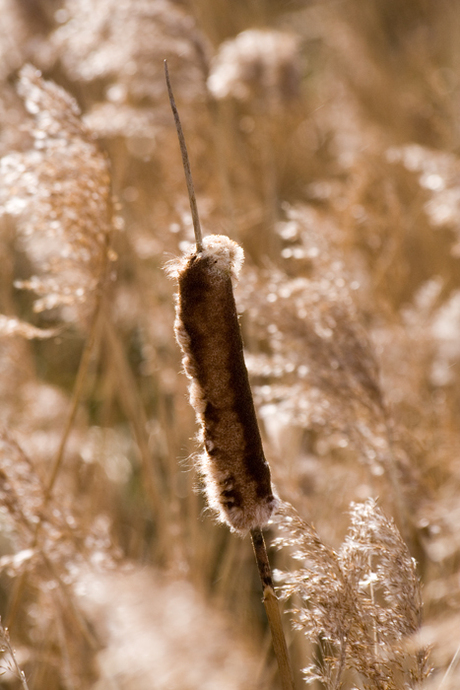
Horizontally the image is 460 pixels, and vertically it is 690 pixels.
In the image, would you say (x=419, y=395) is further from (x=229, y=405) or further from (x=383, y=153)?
(x=383, y=153)

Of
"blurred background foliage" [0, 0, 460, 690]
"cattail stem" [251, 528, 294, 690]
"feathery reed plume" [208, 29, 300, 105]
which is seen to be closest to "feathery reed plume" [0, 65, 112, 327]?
"blurred background foliage" [0, 0, 460, 690]

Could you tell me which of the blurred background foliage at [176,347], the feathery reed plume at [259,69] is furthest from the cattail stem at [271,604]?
the feathery reed plume at [259,69]

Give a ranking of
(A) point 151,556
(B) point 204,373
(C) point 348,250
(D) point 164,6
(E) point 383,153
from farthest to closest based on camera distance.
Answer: (E) point 383,153 → (A) point 151,556 → (C) point 348,250 → (D) point 164,6 → (B) point 204,373

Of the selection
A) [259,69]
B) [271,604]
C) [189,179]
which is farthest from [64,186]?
[259,69]

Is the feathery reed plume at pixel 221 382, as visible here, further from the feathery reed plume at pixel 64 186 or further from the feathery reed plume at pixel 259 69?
the feathery reed plume at pixel 259 69

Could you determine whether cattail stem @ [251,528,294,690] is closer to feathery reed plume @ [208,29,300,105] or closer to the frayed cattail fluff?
the frayed cattail fluff

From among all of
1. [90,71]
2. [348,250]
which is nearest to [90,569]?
[348,250]
